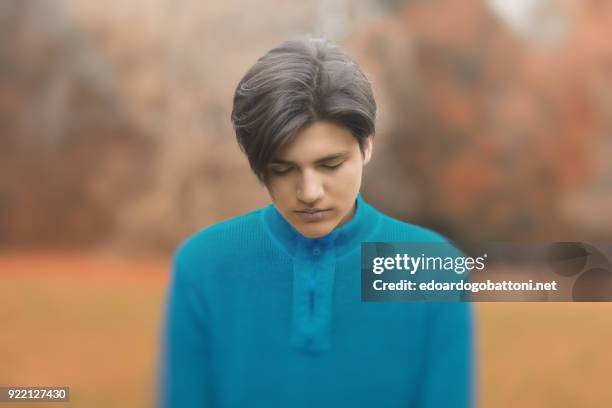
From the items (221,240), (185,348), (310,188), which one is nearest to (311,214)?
(310,188)

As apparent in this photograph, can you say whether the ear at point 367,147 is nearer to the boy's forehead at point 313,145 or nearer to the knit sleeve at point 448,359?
the boy's forehead at point 313,145

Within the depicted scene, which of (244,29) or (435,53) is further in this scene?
(435,53)

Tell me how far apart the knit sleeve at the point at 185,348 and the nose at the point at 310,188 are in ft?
0.83

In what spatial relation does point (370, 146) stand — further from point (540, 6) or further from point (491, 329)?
point (540, 6)

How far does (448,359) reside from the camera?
115 cm

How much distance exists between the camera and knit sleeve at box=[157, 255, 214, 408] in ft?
3.80

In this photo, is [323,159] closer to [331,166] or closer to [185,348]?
[331,166]

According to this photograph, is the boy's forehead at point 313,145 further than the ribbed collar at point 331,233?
No

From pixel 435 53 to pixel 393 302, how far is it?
2.55 meters

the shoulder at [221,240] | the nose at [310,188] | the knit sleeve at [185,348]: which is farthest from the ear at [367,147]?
the knit sleeve at [185,348]

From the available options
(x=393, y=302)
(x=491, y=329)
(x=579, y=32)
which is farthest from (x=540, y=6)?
(x=393, y=302)

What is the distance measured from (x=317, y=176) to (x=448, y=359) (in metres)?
0.37

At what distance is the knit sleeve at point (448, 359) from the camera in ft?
3.76

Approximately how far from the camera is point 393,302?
A: 1.23m
